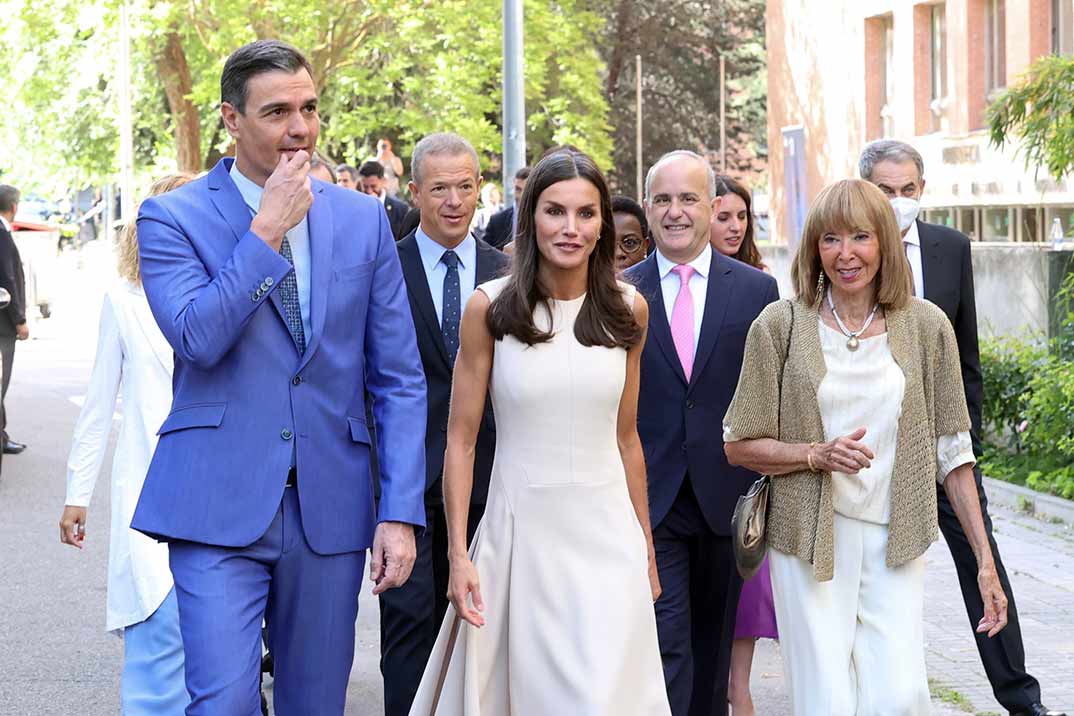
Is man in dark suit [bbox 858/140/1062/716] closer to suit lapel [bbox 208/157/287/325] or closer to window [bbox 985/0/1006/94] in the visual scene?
suit lapel [bbox 208/157/287/325]

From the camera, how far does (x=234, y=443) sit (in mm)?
4398

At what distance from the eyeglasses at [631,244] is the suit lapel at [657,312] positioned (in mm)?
1590

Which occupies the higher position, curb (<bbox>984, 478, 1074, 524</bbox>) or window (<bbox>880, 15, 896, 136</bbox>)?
window (<bbox>880, 15, 896, 136</bbox>)

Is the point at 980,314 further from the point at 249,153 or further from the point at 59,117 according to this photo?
the point at 59,117

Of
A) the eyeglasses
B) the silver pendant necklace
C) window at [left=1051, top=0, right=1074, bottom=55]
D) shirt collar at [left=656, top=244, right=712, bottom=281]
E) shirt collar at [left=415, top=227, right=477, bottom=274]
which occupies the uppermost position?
window at [left=1051, top=0, right=1074, bottom=55]

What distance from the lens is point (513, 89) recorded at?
18906 mm

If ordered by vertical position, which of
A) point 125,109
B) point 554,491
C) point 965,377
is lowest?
point 554,491

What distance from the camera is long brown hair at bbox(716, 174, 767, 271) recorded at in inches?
326

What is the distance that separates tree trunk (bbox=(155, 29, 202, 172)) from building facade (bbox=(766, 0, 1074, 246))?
1142 centimetres

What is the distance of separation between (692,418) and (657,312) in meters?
0.38

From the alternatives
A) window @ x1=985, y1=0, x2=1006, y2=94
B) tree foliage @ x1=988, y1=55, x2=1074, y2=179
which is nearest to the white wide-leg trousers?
tree foliage @ x1=988, y1=55, x2=1074, y2=179

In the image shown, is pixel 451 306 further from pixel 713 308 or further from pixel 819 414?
pixel 819 414

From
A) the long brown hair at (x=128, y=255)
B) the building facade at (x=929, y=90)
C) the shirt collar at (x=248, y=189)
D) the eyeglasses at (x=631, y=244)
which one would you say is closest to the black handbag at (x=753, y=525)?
the shirt collar at (x=248, y=189)

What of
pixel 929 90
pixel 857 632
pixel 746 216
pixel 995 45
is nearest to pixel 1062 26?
pixel 995 45
